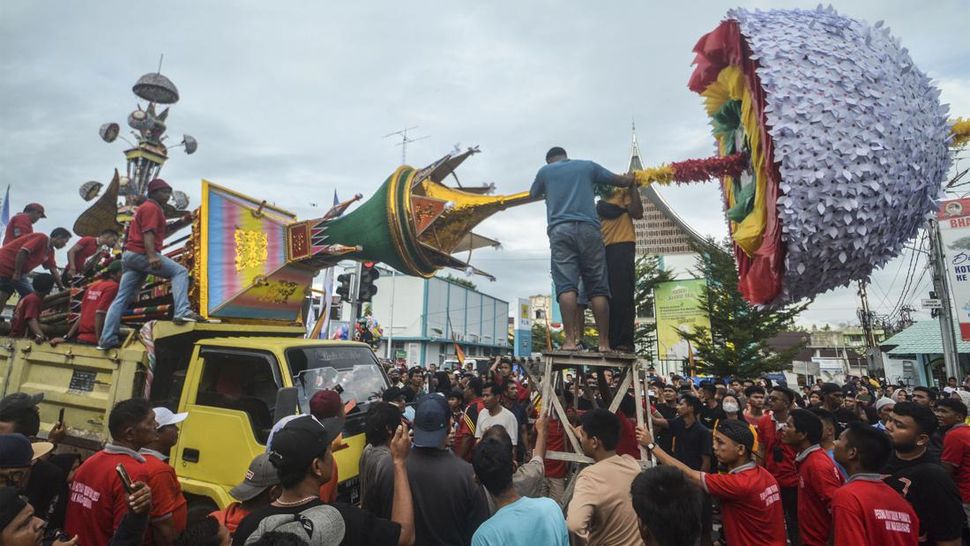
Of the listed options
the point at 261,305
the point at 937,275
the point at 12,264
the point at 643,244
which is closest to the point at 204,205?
the point at 261,305

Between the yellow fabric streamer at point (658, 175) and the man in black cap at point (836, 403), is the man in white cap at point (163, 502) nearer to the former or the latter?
the yellow fabric streamer at point (658, 175)

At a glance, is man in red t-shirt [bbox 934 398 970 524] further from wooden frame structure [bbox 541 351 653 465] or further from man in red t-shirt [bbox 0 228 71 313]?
man in red t-shirt [bbox 0 228 71 313]

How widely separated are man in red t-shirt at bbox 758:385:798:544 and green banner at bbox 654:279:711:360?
12.1 metres

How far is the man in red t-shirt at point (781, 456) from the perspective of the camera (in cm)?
496

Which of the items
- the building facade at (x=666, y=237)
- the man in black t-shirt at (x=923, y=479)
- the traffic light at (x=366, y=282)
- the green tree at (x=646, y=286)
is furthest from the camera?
the building facade at (x=666, y=237)

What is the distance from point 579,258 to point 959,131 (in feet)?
8.12

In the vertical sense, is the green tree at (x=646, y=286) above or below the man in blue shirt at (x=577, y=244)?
above

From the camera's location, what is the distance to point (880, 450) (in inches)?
111

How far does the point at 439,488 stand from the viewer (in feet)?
9.25

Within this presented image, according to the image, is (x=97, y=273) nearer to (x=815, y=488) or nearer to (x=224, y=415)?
(x=224, y=415)

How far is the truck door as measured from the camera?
4332mm

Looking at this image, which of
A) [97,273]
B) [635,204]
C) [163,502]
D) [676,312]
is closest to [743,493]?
[635,204]

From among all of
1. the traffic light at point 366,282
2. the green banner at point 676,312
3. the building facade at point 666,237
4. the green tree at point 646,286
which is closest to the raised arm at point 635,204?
the traffic light at point 366,282

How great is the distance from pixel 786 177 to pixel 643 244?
85.4 feet
